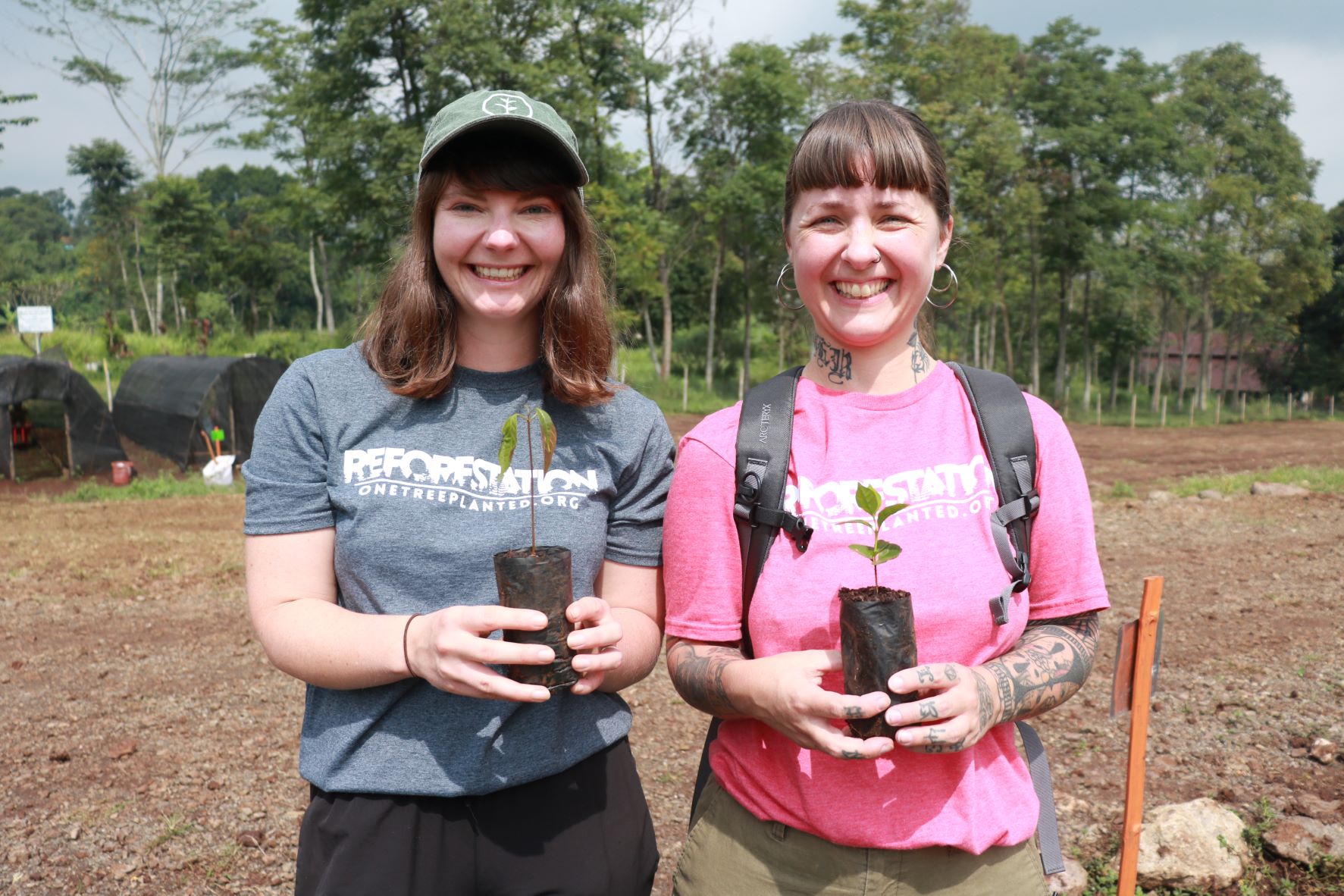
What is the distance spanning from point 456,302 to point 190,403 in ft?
46.2

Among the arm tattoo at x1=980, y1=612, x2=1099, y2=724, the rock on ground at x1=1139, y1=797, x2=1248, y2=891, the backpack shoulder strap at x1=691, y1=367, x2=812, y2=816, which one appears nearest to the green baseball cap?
the backpack shoulder strap at x1=691, y1=367, x2=812, y2=816

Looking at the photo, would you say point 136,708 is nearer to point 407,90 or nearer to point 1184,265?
point 407,90

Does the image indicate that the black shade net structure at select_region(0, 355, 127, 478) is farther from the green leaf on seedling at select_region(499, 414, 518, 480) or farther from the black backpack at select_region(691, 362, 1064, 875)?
the black backpack at select_region(691, 362, 1064, 875)

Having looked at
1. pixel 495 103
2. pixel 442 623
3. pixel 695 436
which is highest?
pixel 495 103

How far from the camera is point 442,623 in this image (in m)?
1.47

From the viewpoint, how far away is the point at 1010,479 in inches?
64.0

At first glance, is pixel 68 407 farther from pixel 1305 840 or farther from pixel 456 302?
pixel 1305 840

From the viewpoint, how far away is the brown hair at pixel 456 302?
5.76 ft

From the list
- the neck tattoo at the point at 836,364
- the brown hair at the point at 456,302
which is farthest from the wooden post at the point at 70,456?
the neck tattoo at the point at 836,364

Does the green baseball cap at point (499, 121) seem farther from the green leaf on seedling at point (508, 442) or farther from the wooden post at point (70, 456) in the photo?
the wooden post at point (70, 456)

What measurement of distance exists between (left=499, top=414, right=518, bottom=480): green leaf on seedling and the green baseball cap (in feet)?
1.53

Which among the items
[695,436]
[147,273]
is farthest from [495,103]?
[147,273]

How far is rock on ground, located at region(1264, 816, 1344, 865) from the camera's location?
340 centimetres

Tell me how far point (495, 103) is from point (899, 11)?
1114 inches
